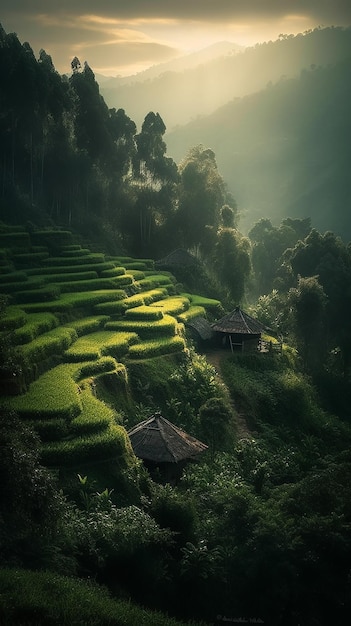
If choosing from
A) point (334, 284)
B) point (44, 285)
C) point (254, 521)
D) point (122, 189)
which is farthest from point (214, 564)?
point (122, 189)

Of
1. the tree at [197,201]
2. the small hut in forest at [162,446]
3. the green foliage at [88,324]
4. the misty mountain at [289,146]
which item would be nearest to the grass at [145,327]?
the green foliage at [88,324]

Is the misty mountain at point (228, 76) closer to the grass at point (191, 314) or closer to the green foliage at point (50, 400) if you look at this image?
the grass at point (191, 314)

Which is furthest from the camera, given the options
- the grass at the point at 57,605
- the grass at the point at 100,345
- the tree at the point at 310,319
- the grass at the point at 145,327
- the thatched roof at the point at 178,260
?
the thatched roof at the point at 178,260

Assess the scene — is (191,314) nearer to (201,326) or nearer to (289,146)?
(201,326)

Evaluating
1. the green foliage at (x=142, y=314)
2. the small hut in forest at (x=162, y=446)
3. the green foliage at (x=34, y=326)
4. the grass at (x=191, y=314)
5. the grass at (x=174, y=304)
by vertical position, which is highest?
the green foliage at (x=34, y=326)

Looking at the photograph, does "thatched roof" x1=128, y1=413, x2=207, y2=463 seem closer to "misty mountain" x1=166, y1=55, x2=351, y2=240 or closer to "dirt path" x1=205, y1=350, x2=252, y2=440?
"dirt path" x1=205, y1=350, x2=252, y2=440

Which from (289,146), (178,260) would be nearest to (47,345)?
(178,260)

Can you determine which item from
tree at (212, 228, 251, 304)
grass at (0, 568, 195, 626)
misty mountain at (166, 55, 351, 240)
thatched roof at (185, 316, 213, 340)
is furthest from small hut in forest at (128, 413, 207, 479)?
misty mountain at (166, 55, 351, 240)

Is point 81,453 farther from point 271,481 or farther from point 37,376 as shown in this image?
point 271,481
